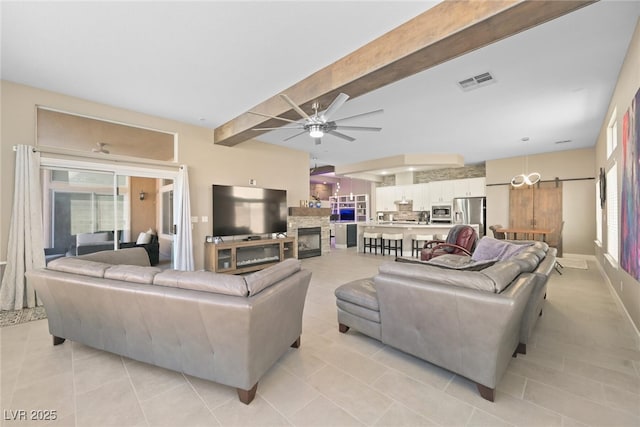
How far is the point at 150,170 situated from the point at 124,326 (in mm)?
3324

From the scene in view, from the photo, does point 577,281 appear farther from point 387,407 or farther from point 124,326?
point 124,326

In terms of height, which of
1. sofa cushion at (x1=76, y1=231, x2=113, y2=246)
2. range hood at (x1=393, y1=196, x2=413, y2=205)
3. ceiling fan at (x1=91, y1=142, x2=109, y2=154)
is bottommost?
sofa cushion at (x1=76, y1=231, x2=113, y2=246)

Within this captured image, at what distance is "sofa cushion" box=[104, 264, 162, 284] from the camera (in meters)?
1.95

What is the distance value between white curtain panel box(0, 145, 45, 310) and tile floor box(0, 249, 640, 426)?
1016 millimetres

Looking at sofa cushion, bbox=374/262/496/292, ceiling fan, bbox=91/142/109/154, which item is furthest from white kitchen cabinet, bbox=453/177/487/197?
ceiling fan, bbox=91/142/109/154

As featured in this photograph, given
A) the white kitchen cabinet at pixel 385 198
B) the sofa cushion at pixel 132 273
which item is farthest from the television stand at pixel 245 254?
the white kitchen cabinet at pixel 385 198

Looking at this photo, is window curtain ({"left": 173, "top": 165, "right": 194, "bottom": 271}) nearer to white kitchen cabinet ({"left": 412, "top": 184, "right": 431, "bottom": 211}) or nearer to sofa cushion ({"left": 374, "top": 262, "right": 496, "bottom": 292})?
sofa cushion ({"left": 374, "top": 262, "right": 496, "bottom": 292})

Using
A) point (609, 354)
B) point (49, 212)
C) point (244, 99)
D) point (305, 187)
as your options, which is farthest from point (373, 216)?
point (49, 212)

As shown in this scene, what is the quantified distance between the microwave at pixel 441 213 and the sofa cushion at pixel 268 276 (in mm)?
7902

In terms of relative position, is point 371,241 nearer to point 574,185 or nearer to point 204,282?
point 574,185

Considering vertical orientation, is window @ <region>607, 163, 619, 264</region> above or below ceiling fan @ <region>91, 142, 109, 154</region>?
below

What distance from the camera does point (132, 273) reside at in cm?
201

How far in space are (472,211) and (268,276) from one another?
8427 millimetres

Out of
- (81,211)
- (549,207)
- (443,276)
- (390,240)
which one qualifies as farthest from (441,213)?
(81,211)
